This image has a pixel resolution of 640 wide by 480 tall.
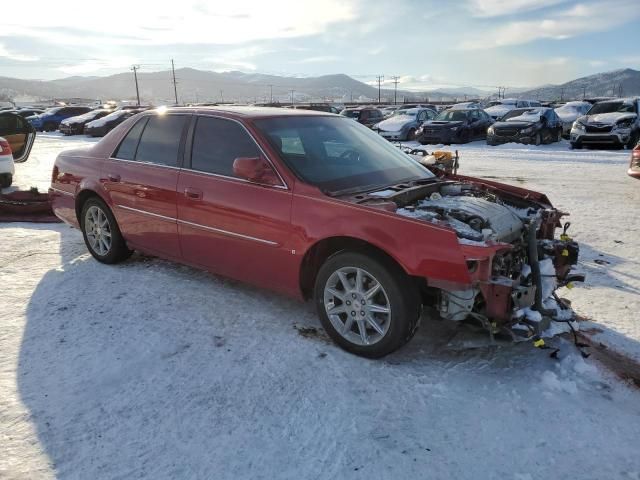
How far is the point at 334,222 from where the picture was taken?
3303 mm

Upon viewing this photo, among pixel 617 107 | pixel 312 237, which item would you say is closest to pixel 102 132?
A: pixel 617 107

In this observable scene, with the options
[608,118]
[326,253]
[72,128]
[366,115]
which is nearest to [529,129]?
[608,118]

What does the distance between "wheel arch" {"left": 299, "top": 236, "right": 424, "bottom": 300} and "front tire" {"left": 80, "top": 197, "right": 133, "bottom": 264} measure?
2296 millimetres

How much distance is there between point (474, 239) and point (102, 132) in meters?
24.3

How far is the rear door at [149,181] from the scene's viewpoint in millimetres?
4344

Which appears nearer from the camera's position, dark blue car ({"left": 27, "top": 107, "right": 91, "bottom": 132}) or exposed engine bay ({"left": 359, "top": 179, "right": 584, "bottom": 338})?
exposed engine bay ({"left": 359, "top": 179, "right": 584, "bottom": 338})

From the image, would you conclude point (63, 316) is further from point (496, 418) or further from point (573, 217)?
point (573, 217)

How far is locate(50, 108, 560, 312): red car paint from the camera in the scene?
298cm

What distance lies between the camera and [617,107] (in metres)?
16.9

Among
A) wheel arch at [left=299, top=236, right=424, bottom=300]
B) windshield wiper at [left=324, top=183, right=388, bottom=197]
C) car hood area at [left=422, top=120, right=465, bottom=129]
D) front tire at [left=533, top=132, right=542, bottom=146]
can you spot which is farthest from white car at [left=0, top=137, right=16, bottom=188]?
front tire at [left=533, top=132, right=542, bottom=146]

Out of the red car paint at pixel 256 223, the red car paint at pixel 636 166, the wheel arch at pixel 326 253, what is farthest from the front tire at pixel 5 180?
the red car paint at pixel 636 166

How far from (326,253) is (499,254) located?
1.13m

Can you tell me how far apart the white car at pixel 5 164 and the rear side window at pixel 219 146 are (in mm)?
6266

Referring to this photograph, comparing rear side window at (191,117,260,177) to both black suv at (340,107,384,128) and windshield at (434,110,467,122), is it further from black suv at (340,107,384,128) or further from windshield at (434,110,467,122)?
black suv at (340,107,384,128)
